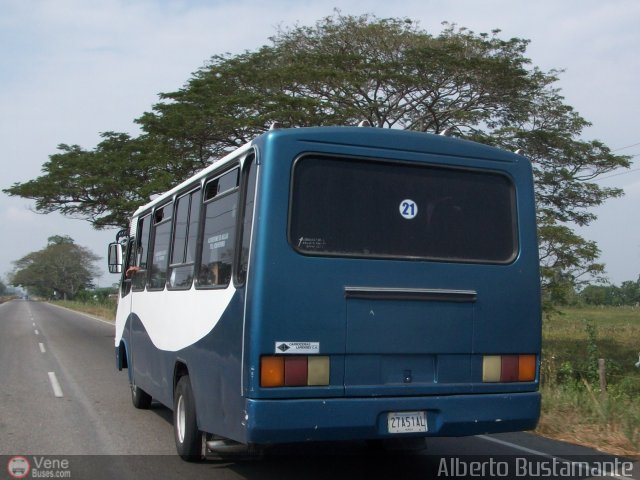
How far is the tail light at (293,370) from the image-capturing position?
5.35 meters

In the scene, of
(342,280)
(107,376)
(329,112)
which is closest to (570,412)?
(342,280)

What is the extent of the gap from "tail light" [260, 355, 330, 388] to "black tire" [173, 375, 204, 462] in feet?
5.43

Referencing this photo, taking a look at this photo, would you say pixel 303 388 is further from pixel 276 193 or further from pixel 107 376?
pixel 107 376

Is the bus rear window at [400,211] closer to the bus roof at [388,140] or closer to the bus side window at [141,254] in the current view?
the bus roof at [388,140]

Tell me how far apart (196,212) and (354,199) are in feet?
6.36

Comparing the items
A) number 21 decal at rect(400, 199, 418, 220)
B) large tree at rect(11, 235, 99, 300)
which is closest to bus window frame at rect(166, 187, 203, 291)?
number 21 decal at rect(400, 199, 418, 220)

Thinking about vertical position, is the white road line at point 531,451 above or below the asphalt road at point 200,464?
above

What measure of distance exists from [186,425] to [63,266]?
125494 millimetres

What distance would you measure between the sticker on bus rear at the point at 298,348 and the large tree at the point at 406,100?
46.4 feet

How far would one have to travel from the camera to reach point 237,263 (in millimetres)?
5816

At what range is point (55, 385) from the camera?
1266cm

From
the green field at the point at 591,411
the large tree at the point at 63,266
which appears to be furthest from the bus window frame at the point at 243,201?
the large tree at the point at 63,266

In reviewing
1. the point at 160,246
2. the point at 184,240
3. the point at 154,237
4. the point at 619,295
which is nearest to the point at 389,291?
the point at 184,240

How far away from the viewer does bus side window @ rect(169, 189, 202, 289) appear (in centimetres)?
715
